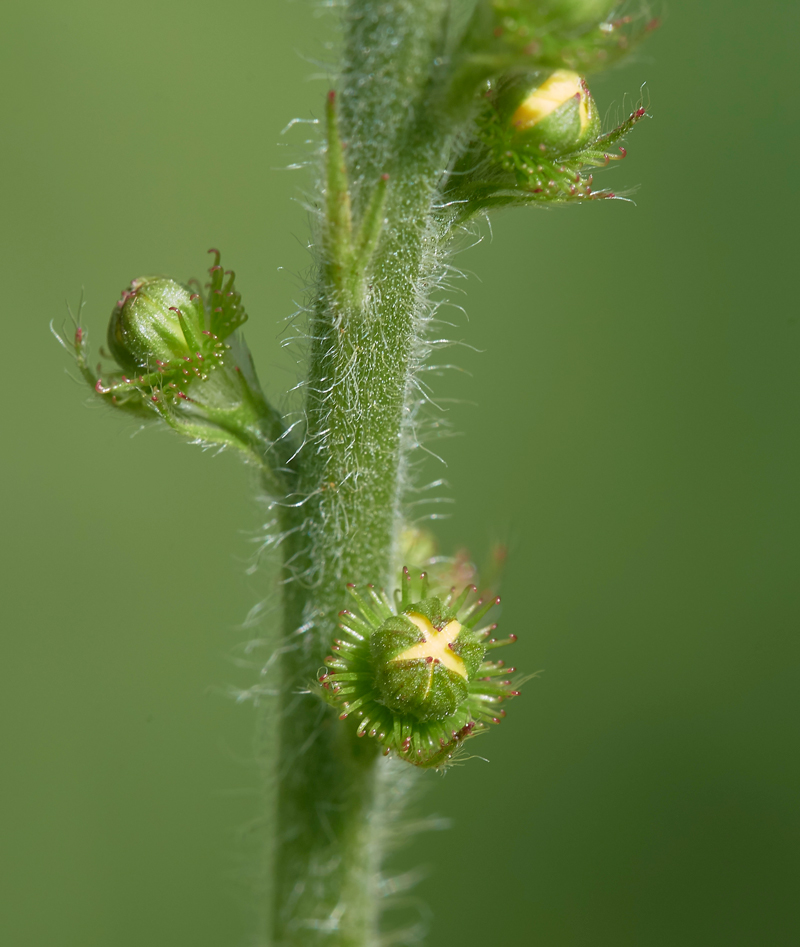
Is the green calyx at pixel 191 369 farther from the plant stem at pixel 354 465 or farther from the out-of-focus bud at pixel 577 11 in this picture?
the out-of-focus bud at pixel 577 11

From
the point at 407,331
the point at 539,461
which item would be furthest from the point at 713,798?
the point at 407,331

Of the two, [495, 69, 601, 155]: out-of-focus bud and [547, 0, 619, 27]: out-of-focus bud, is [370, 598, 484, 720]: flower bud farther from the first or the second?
[547, 0, 619, 27]: out-of-focus bud

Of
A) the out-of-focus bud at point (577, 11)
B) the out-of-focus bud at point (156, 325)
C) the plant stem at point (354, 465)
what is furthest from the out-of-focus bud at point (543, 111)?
the out-of-focus bud at point (156, 325)

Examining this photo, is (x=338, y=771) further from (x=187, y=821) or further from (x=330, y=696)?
(x=187, y=821)

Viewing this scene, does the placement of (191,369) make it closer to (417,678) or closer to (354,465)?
(354,465)

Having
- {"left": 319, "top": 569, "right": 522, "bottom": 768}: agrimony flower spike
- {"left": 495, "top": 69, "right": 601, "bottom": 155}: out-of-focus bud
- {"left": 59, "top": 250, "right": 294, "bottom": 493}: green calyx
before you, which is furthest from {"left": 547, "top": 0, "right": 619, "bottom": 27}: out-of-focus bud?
{"left": 319, "top": 569, "right": 522, "bottom": 768}: agrimony flower spike

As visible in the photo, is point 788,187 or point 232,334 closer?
point 232,334

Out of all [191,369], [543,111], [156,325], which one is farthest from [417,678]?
[543,111]
